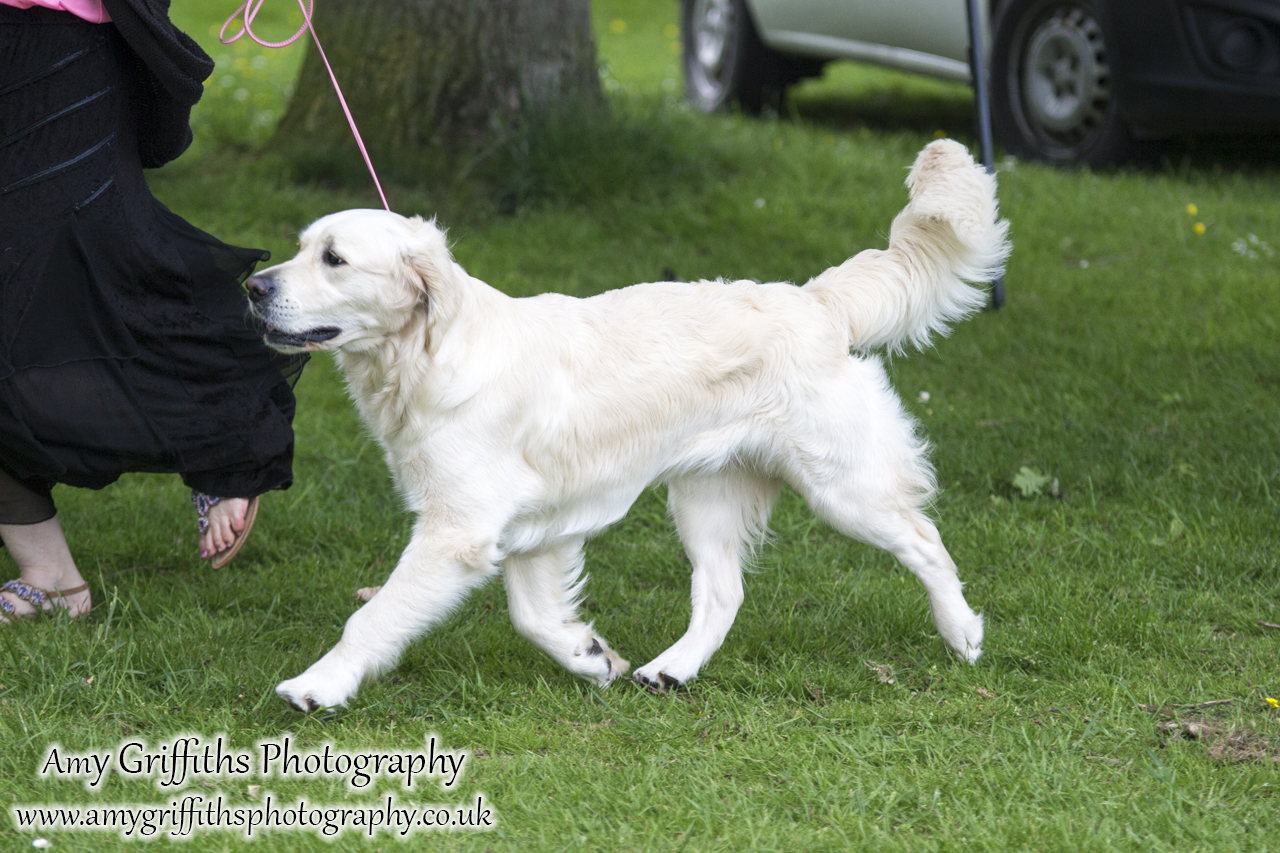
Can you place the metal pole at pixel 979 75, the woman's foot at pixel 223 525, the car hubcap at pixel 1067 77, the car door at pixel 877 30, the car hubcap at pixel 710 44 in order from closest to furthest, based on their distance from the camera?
the woman's foot at pixel 223 525 < the metal pole at pixel 979 75 < the car hubcap at pixel 1067 77 < the car door at pixel 877 30 < the car hubcap at pixel 710 44

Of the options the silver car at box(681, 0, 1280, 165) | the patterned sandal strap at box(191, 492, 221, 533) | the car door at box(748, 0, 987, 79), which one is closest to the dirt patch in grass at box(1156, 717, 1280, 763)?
→ the patterned sandal strap at box(191, 492, 221, 533)

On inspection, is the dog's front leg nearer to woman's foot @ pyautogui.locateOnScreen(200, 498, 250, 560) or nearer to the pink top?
woman's foot @ pyautogui.locateOnScreen(200, 498, 250, 560)

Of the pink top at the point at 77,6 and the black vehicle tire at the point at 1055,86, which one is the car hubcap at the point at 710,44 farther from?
the pink top at the point at 77,6

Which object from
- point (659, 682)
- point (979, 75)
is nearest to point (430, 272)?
point (659, 682)

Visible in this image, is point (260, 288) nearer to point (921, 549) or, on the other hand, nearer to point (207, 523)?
point (207, 523)

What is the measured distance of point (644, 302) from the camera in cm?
328

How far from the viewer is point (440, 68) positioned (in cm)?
680

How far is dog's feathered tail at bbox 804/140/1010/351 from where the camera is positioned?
3357 mm

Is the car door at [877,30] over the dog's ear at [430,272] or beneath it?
beneath

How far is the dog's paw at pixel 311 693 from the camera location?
2877mm

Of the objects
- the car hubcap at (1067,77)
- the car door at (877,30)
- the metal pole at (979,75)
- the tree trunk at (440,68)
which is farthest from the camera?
the car door at (877,30)

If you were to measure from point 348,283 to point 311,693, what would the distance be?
91 centimetres

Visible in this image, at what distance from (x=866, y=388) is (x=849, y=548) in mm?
1047

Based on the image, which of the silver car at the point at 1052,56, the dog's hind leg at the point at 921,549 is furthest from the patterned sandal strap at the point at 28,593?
the silver car at the point at 1052,56
